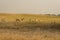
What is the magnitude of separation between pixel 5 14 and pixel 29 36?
189 millimetres

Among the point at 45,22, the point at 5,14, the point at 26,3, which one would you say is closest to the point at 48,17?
the point at 45,22

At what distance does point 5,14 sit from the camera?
975 millimetres

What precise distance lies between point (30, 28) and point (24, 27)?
0.04 meters

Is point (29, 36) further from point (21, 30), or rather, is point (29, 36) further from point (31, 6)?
point (31, 6)

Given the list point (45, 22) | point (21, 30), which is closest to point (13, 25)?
point (21, 30)

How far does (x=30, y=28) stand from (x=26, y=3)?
15 centimetres

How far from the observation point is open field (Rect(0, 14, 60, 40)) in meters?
0.95

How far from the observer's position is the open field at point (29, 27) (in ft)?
3.11

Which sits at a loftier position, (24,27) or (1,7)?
(1,7)

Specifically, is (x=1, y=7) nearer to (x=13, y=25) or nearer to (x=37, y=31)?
(x=13, y=25)

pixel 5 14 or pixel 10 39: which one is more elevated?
pixel 5 14

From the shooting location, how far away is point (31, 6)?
96 centimetres

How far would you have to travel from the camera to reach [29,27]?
97 cm

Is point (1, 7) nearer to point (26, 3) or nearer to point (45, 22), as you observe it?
point (26, 3)
